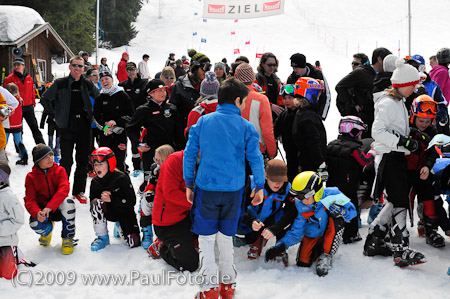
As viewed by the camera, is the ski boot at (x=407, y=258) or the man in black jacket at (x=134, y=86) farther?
the man in black jacket at (x=134, y=86)

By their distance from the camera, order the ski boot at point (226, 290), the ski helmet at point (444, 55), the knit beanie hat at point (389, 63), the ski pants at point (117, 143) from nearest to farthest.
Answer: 1. the ski boot at point (226, 290)
2. the knit beanie hat at point (389, 63)
3. the ski helmet at point (444, 55)
4. the ski pants at point (117, 143)

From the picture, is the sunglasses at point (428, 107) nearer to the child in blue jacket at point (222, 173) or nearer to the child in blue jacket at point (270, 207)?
the child in blue jacket at point (270, 207)

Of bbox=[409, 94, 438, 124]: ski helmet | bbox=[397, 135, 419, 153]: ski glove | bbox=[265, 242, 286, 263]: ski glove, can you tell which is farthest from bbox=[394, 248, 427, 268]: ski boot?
bbox=[409, 94, 438, 124]: ski helmet

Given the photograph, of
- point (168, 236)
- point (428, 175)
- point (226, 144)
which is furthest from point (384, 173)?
point (168, 236)

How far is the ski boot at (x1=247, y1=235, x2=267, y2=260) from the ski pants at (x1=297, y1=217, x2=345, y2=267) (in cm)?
49

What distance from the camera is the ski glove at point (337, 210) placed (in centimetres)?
487

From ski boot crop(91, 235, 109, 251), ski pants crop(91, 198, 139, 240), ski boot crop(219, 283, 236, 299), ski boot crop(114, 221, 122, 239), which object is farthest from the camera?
ski boot crop(114, 221, 122, 239)

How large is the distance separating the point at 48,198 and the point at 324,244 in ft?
10.6

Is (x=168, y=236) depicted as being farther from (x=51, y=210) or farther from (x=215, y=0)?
(x=215, y=0)

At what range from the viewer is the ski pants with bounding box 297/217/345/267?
4.87m

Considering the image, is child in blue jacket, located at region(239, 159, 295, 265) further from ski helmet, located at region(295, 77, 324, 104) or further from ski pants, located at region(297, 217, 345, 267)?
ski helmet, located at region(295, 77, 324, 104)

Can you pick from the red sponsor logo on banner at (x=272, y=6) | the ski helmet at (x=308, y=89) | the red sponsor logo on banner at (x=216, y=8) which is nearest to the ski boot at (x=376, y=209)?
the ski helmet at (x=308, y=89)

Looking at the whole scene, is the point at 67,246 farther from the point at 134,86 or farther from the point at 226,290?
the point at 134,86

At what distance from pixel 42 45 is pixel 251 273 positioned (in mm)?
22494
